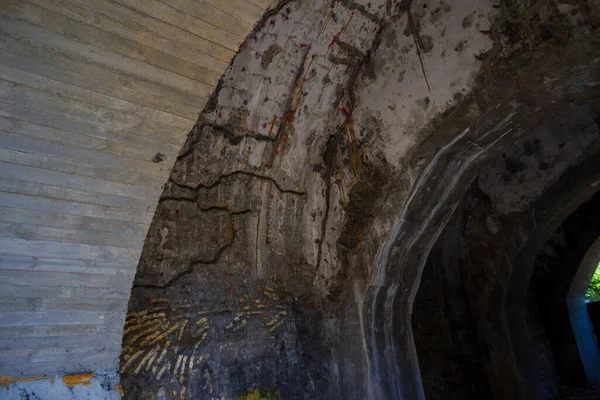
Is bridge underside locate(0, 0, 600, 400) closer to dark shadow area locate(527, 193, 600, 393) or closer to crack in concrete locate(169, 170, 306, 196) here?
crack in concrete locate(169, 170, 306, 196)

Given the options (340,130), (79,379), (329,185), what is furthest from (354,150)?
(79,379)

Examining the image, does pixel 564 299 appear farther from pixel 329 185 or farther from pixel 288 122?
pixel 288 122

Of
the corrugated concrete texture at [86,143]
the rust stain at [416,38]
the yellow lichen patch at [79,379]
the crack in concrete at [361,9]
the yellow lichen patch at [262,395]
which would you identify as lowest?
the yellow lichen patch at [262,395]

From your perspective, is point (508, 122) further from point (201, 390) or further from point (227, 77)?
point (201, 390)

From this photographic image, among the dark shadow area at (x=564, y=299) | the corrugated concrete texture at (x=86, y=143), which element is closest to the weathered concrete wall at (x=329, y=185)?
the corrugated concrete texture at (x=86, y=143)

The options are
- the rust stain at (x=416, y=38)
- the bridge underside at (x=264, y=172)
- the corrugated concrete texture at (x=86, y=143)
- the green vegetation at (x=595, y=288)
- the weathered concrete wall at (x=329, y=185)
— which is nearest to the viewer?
the corrugated concrete texture at (x=86, y=143)

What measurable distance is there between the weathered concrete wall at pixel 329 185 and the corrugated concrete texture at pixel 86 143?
1.50 feet

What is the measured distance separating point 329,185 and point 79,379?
6.64 ft

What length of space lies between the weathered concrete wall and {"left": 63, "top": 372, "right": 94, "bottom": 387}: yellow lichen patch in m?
0.23

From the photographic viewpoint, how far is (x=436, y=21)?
2719 mm

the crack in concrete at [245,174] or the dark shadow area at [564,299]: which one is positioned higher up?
the crack in concrete at [245,174]

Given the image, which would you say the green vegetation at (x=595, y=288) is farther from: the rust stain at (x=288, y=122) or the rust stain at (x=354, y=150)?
the rust stain at (x=288, y=122)

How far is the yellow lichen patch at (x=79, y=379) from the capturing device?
2229mm

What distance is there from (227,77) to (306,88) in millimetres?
593
